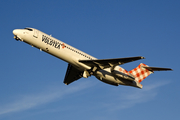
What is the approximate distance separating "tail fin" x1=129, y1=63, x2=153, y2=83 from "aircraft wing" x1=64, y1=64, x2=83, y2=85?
769 centimetres

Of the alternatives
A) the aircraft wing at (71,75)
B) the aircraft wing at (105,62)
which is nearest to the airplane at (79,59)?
the aircraft wing at (105,62)

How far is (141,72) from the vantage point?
3753 cm

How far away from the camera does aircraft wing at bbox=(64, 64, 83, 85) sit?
38.3 m

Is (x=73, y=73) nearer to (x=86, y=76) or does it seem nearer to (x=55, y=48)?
(x=86, y=76)

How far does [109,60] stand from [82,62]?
3276 millimetres

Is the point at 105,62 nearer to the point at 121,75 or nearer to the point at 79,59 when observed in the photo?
the point at 79,59

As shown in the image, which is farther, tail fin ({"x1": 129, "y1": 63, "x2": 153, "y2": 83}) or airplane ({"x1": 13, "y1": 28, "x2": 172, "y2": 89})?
tail fin ({"x1": 129, "y1": 63, "x2": 153, "y2": 83})

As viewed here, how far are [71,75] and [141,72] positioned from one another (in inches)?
396

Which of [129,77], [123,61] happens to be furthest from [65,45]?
[129,77]

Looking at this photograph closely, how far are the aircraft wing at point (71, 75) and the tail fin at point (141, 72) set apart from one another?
25.2 feet

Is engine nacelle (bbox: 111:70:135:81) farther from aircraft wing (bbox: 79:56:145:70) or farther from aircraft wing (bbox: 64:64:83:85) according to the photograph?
aircraft wing (bbox: 64:64:83:85)

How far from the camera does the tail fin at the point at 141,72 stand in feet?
122

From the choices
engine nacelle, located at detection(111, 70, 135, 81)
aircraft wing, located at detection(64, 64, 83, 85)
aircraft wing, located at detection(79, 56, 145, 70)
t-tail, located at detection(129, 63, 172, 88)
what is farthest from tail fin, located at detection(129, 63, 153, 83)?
aircraft wing, located at detection(64, 64, 83, 85)

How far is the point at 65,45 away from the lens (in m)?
32.0
